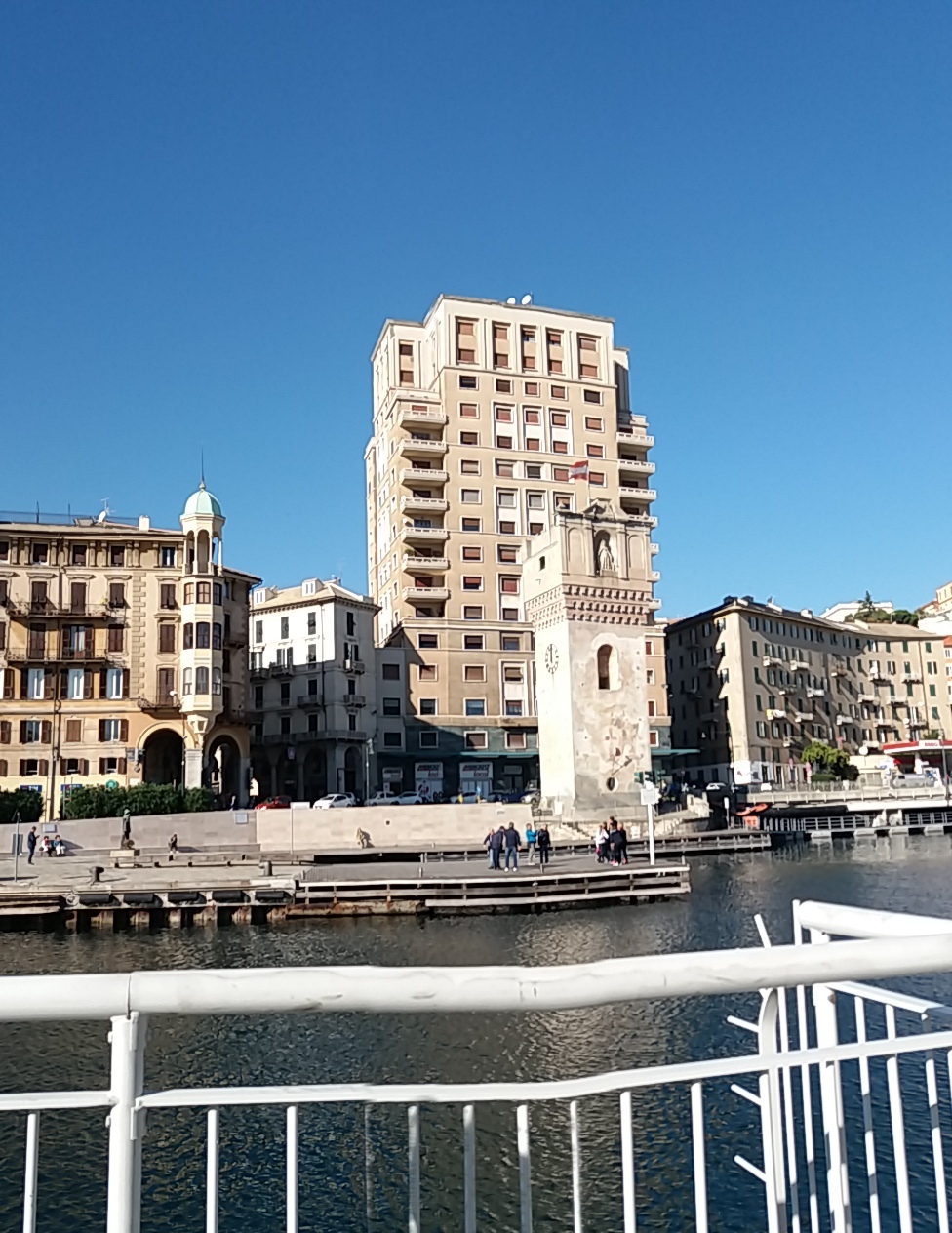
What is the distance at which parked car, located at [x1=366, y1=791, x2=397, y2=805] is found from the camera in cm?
5866

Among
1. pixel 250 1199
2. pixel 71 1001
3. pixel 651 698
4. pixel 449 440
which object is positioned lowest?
pixel 250 1199

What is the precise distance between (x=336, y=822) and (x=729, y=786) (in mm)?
41564

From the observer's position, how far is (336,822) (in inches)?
1705


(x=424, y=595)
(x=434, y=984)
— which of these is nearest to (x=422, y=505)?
(x=424, y=595)

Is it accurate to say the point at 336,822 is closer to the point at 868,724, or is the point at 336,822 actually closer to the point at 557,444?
the point at 557,444

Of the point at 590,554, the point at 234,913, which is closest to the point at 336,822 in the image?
the point at 234,913

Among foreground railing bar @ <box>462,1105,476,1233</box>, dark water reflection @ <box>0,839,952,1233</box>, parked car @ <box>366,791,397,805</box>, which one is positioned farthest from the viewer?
parked car @ <box>366,791,397,805</box>

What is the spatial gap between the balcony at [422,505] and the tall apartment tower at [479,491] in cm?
9

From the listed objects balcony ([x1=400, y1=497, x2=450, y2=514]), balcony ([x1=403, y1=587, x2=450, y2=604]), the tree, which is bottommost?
the tree

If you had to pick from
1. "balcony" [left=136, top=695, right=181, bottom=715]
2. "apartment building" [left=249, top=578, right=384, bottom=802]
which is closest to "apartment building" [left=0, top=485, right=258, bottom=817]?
→ "balcony" [left=136, top=695, right=181, bottom=715]

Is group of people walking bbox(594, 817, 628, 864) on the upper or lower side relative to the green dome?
lower

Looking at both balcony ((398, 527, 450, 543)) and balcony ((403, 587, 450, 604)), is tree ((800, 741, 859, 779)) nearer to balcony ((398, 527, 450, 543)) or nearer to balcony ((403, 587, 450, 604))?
balcony ((403, 587, 450, 604))

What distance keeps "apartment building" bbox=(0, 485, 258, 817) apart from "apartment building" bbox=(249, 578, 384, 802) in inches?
372

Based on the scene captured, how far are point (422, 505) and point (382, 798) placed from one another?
21108mm
